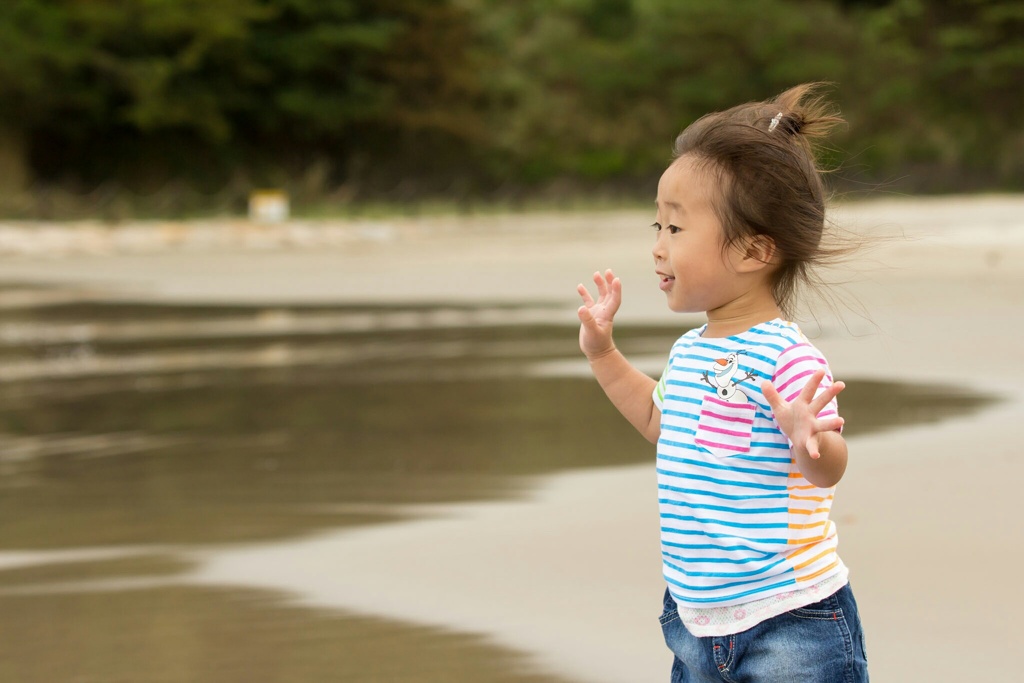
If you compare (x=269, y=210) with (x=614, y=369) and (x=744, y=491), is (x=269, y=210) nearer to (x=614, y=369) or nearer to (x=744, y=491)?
(x=614, y=369)

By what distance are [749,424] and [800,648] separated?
1.18 feet

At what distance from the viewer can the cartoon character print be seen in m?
2.40

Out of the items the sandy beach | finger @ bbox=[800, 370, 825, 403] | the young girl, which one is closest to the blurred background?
the sandy beach

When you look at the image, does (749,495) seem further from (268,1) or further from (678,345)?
(268,1)

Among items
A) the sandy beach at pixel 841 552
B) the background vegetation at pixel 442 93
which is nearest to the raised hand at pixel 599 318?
the sandy beach at pixel 841 552

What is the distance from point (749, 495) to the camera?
2.38 meters

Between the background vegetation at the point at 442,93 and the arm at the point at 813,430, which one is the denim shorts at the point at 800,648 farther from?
the background vegetation at the point at 442,93

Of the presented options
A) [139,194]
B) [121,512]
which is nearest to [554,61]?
[139,194]

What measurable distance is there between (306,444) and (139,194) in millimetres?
33750

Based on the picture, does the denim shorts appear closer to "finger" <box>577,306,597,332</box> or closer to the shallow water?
"finger" <box>577,306,597,332</box>

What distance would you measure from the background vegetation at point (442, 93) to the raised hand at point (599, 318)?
2868cm

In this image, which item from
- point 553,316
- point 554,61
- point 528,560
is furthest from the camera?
point 554,61

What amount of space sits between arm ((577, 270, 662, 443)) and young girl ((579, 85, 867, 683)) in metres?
0.11

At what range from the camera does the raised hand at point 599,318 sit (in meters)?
2.67
